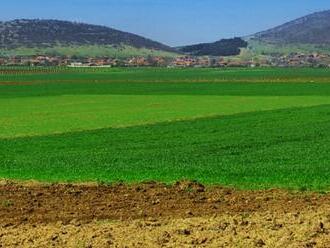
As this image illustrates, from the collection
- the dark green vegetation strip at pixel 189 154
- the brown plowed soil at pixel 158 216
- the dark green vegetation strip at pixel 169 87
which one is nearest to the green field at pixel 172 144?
the dark green vegetation strip at pixel 189 154

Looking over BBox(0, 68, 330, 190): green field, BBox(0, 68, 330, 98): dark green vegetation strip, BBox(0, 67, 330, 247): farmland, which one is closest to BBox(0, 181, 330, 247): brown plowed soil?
BBox(0, 67, 330, 247): farmland

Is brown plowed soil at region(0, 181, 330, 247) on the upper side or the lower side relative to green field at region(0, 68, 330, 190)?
upper

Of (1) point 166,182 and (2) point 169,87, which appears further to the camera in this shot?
(2) point 169,87

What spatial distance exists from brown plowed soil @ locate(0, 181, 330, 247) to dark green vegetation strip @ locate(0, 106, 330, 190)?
2.38m

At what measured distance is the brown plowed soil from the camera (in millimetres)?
12093

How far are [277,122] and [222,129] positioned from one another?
5.06 metres

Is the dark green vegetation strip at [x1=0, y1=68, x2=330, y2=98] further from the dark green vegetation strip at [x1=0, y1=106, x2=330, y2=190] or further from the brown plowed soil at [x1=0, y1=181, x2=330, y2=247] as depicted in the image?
the brown plowed soil at [x1=0, y1=181, x2=330, y2=247]

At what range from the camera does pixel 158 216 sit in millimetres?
14859

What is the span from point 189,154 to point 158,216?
12945 millimetres

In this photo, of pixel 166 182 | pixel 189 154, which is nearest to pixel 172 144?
pixel 189 154

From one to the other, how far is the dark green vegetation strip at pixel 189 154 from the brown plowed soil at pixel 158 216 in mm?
2377

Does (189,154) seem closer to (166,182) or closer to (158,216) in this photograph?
(166,182)

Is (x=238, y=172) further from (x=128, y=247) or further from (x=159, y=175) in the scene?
(x=128, y=247)

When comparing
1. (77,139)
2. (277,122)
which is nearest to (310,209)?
(77,139)
